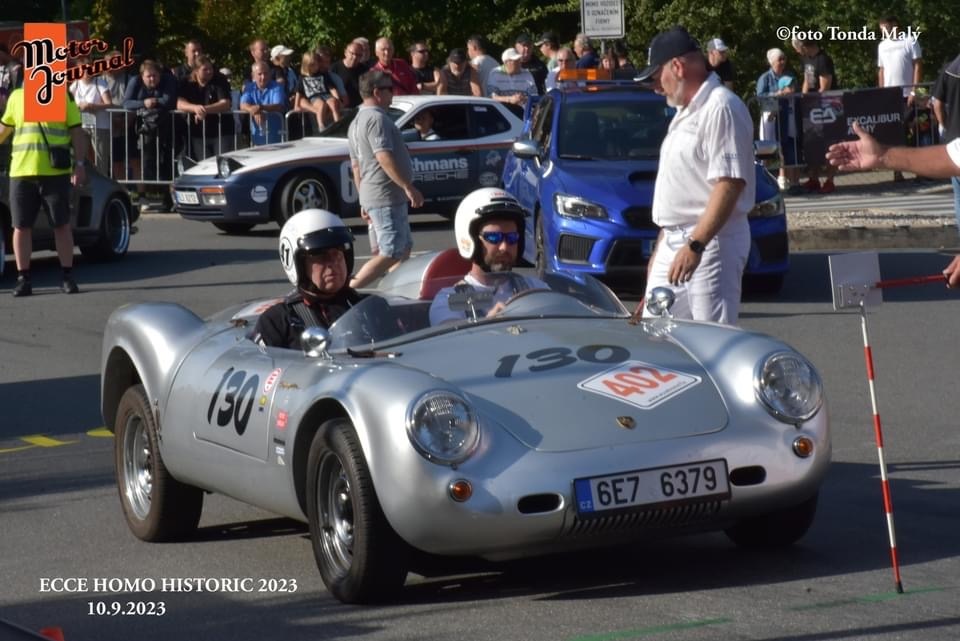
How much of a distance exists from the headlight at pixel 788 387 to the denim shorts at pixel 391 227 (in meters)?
6.87

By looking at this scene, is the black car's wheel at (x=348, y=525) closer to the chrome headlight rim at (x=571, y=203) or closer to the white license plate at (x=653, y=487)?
the white license plate at (x=653, y=487)

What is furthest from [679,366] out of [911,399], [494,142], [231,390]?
→ [494,142]

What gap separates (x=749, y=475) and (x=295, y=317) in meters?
2.08

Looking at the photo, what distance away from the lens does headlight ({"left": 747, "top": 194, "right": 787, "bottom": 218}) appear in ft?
45.4

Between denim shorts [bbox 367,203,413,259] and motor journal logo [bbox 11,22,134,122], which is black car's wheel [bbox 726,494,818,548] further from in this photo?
motor journal logo [bbox 11,22,134,122]

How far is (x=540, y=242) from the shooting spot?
1466 cm

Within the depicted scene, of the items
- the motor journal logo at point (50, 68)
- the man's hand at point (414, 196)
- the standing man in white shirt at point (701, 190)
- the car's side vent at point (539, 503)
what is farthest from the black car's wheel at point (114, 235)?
the car's side vent at point (539, 503)

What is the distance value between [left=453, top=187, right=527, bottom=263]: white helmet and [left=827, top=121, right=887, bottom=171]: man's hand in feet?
5.57

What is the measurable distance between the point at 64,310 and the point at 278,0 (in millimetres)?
24636

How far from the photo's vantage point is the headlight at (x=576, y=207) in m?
13.9

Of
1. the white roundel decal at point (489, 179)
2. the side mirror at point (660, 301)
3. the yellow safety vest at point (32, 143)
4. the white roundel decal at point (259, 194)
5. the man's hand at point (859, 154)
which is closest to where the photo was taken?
the man's hand at point (859, 154)

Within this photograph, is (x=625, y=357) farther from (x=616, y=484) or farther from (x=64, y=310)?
(x=64, y=310)

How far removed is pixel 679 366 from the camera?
6.15 meters

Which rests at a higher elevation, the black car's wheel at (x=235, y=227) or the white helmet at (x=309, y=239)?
the white helmet at (x=309, y=239)
